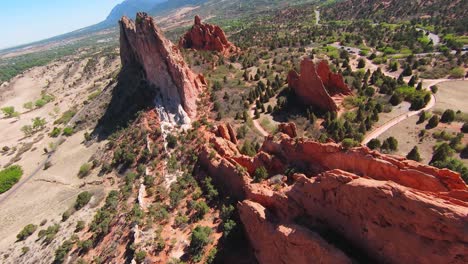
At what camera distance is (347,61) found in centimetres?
8475

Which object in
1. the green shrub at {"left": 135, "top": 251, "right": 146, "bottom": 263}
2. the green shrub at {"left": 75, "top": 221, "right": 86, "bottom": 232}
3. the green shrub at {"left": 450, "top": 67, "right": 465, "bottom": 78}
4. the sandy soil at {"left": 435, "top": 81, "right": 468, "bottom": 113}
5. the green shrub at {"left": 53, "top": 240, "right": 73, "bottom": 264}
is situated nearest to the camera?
the green shrub at {"left": 135, "top": 251, "right": 146, "bottom": 263}

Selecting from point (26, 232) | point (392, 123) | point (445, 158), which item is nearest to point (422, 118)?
point (392, 123)

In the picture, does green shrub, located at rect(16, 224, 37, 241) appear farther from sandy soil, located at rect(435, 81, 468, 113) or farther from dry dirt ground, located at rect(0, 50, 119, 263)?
sandy soil, located at rect(435, 81, 468, 113)

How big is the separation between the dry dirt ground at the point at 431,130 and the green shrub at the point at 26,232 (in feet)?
181

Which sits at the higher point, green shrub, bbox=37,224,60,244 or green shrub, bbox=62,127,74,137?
green shrub, bbox=62,127,74,137

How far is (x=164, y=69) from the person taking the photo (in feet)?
194

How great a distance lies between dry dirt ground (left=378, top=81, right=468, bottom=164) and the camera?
42.0m

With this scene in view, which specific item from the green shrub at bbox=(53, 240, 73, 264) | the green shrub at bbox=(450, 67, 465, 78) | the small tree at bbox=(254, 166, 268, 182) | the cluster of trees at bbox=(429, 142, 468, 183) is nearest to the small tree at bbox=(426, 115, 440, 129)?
the cluster of trees at bbox=(429, 142, 468, 183)

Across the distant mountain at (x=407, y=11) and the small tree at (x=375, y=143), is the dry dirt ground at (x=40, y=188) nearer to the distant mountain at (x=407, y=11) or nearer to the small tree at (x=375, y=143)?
the small tree at (x=375, y=143)

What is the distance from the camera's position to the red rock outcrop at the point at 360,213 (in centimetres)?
1384

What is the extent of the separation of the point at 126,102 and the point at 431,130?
62.4 m

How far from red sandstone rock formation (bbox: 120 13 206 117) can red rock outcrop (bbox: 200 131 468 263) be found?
1353 inches

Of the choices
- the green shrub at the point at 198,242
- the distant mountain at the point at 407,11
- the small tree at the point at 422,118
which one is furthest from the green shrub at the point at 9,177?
the distant mountain at the point at 407,11

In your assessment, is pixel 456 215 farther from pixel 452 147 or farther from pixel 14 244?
pixel 14 244
